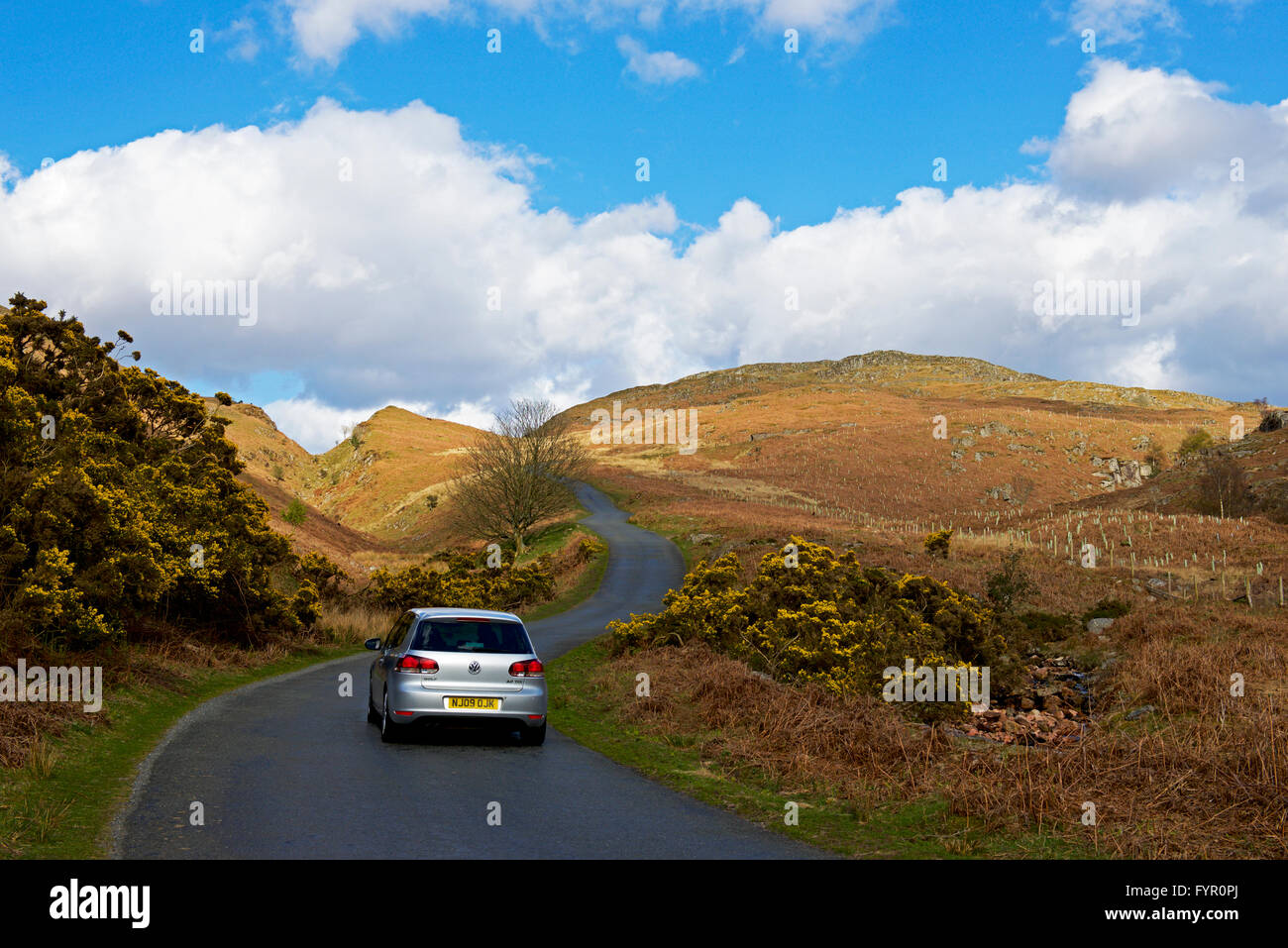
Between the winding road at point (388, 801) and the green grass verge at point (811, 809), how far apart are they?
0.33 meters

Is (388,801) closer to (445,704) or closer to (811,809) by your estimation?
(445,704)

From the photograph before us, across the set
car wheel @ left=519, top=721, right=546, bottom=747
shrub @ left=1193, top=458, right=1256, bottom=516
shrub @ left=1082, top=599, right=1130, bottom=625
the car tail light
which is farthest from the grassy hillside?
the car tail light

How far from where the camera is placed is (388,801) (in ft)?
26.8

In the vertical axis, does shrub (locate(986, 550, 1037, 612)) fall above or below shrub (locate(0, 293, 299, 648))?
below

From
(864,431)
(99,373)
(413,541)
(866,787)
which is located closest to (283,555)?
(99,373)

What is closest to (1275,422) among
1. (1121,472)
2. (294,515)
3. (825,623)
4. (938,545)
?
(938,545)

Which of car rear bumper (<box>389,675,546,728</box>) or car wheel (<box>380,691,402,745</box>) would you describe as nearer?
car rear bumper (<box>389,675,546,728</box>)

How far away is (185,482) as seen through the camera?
63.3ft

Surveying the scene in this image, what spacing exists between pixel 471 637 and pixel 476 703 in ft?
2.99

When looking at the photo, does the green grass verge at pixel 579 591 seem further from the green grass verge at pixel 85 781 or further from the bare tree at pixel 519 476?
the green grass verge at pixel 85 781

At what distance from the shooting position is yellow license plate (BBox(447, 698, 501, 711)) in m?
11.3

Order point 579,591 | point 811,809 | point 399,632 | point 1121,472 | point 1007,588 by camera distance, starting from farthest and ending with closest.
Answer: point 1121,472
point 579,591
point 1007,588
point 399,632
point 811,809

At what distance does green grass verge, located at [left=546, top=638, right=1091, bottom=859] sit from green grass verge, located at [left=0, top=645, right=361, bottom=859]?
5.22 m

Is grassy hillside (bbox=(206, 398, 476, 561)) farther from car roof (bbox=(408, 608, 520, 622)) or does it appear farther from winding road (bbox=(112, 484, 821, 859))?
winding road (bbox=(112, 484, 821, 859))
